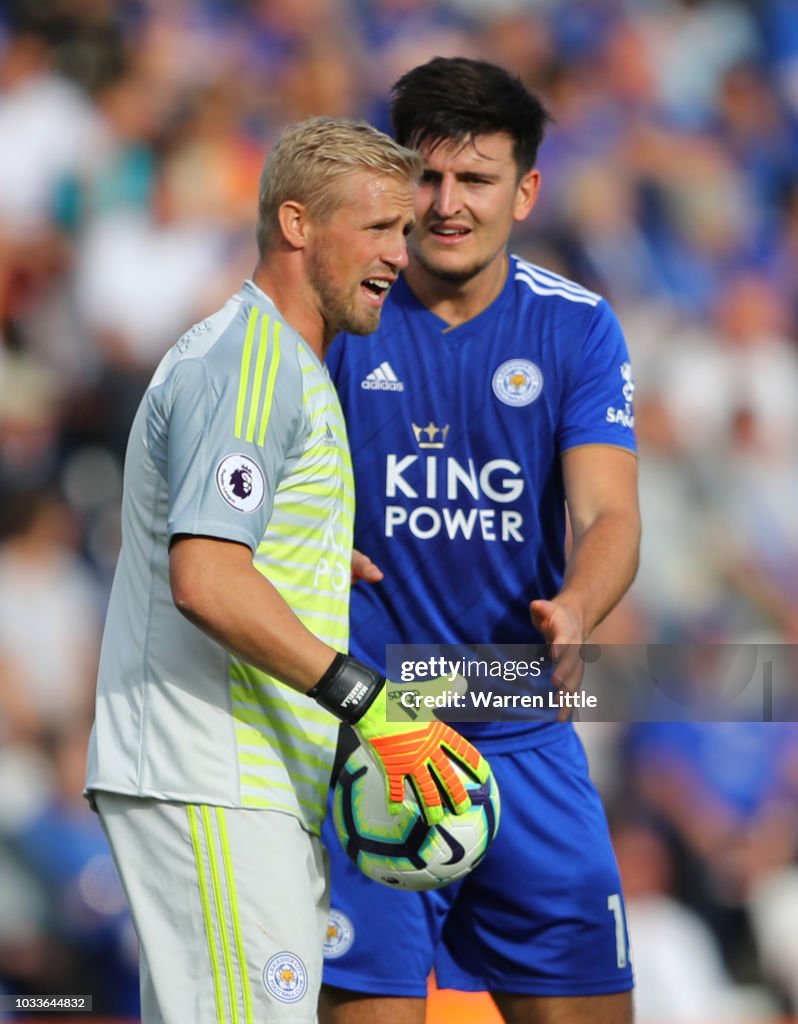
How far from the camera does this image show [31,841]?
16.6 feet

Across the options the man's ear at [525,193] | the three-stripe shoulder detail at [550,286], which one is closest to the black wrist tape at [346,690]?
the three-stripe shoulder detail at [550,286]

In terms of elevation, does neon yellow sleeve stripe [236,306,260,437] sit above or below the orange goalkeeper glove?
above

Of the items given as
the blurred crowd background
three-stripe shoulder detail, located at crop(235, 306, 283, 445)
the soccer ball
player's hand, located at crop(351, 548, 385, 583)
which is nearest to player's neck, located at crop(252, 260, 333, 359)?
three-stripe shoulder detail, located at crop(235, 306, 283, 445)

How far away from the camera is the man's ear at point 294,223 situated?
2.79 meters

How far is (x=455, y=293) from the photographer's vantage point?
11.5 feet

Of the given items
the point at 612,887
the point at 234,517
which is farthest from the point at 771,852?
the point at 234,517

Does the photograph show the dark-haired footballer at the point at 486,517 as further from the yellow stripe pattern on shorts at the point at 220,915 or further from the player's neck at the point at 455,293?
the yellow stripe pattern on shorts at the point at 220,915

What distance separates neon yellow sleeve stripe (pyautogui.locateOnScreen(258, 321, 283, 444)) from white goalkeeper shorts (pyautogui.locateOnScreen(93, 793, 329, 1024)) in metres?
0.65

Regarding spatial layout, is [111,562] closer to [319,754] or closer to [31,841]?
[31,841]

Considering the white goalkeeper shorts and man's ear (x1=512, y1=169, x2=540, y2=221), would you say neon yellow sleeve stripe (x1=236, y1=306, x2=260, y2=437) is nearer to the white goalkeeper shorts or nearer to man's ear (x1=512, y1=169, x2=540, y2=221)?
the white goalkeeper shorts

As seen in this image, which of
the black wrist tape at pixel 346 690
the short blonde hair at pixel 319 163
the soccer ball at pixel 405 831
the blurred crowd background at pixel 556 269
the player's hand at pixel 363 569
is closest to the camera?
the black wrist tape at pixel 346 690

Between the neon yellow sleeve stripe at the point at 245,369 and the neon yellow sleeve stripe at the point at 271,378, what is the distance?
4cm

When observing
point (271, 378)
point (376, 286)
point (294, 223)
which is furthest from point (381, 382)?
point (271, 378)

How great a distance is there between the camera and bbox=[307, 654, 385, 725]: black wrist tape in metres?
2.44
